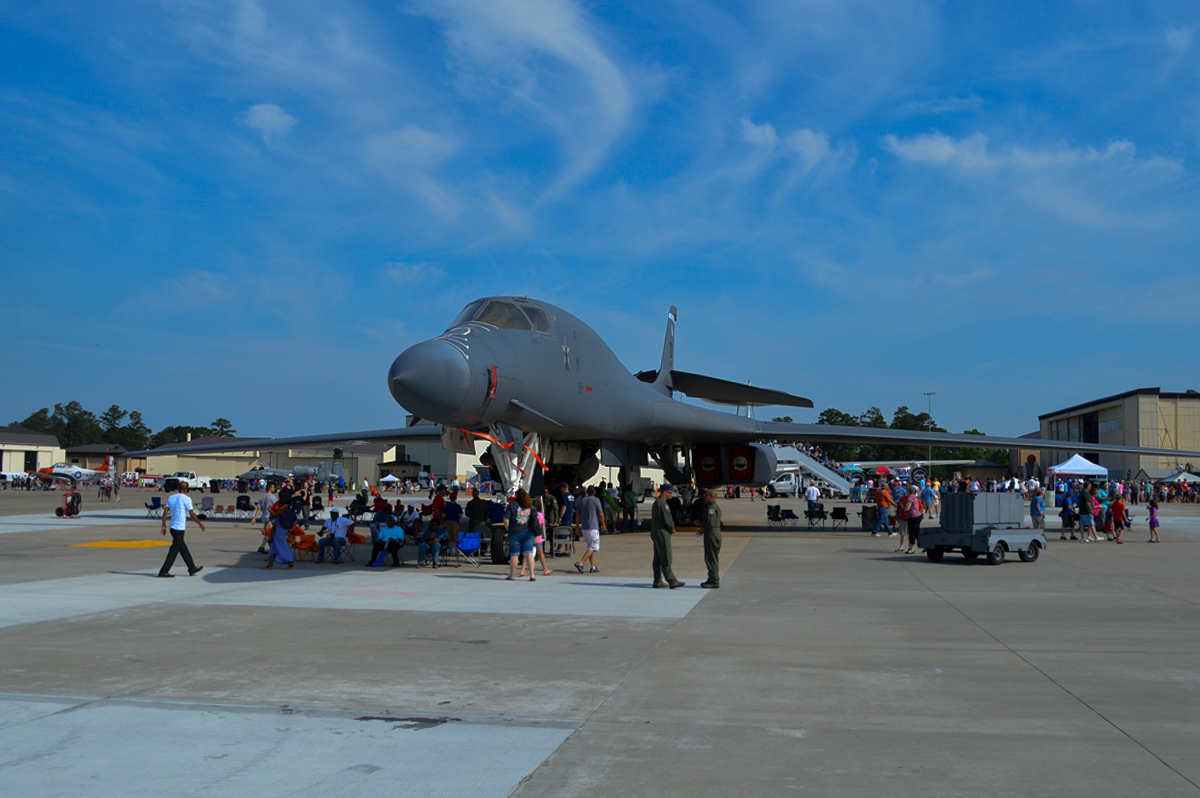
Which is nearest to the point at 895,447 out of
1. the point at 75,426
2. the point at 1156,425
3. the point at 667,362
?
the point at 1156,425

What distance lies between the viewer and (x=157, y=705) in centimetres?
582

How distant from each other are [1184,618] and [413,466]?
3037 inches

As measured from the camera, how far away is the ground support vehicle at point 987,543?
1600cm

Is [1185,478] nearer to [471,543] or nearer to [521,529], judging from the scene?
[471,543]

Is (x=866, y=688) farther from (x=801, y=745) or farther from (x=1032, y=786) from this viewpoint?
(x=1032, y=786)

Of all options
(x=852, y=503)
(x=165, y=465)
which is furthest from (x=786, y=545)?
(x=165, y=465)

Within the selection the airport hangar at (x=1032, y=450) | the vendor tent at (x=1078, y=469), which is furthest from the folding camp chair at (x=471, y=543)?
the airport hangar at (x=1032, y=450)

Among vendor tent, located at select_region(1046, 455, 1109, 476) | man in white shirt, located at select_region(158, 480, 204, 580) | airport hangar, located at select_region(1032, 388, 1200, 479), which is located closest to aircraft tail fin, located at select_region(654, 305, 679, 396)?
man in white shirt, located at select_region(158, 480, 204, 580)

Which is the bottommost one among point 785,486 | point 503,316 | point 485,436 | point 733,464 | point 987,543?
point 785,486

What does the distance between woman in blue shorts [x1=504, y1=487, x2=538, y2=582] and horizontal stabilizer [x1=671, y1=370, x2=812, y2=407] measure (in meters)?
11.4

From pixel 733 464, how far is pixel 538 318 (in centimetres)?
1088

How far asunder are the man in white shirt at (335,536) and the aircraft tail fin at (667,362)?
11046mm

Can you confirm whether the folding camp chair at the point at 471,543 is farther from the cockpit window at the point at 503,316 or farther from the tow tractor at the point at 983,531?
the tow tractor at the point at 983,531

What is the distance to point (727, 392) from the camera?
2481cm
